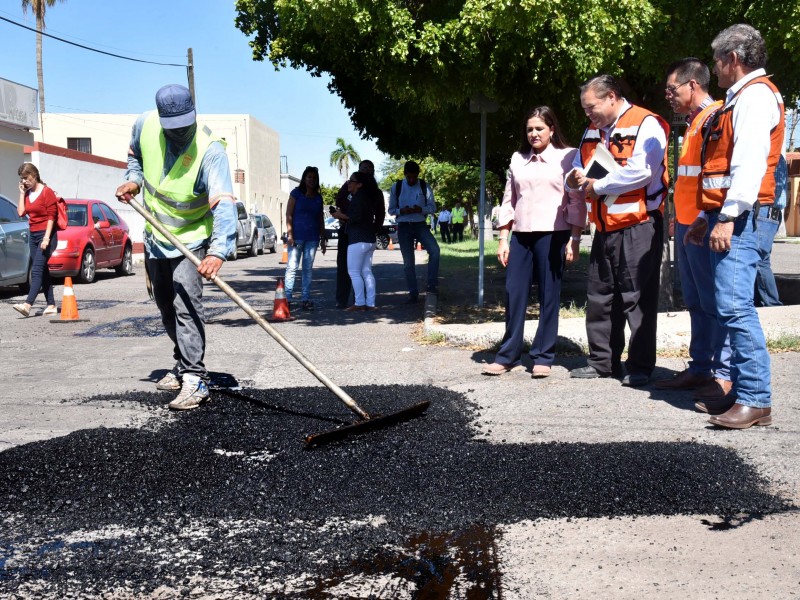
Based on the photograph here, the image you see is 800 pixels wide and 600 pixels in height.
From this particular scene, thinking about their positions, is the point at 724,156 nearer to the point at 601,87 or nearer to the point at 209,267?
the point at 601,87

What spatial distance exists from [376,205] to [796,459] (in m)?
7.71

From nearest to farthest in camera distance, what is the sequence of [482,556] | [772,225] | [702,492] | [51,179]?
1. [482,556]
2. [702,492]
3. [772,225]
4. [51,179]

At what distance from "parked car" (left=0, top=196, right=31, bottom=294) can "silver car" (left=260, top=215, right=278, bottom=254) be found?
16.9 meters

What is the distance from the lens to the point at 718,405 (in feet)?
17.6

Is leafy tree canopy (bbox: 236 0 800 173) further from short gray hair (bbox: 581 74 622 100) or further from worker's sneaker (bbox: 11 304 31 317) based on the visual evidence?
worker's sneaker (bbox: 11 304 31 317)

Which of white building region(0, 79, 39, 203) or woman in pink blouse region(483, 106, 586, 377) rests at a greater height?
white building region(0, 79, 39, 203)

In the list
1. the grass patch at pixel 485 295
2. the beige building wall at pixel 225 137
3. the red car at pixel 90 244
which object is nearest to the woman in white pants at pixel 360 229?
the grass patch at pixel 485 295

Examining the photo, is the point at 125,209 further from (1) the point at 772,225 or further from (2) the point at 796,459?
(2) the point at 796,459

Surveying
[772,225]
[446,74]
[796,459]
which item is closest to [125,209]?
[446,74]

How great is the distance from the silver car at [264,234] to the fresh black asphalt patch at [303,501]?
26.7 m

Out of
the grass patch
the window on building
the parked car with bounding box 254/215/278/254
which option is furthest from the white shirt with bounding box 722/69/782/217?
the window on building

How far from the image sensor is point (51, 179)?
27641 mm

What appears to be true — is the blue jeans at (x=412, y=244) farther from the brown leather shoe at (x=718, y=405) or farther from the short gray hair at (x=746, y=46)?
the short gray hair at (x=746, y=46)

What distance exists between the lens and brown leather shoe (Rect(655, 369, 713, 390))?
613 cm
